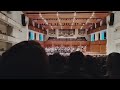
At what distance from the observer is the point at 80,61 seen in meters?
1.62

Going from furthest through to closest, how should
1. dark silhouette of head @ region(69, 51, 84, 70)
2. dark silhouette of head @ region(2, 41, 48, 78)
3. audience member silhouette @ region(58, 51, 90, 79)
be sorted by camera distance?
1. dark silhouette of head @ region(69, 51, 84, 70)
2. audience member silhouette @ region(58, 51, 90, 79)
3. dark silhouette of head @ region(2, 41, 48, 78)

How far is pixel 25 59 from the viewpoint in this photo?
1204mm

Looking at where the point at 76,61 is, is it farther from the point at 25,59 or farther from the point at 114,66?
the point at 25,59

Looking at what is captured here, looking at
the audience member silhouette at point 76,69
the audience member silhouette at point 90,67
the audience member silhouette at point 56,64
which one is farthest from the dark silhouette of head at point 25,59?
the audience member silhouette at point 90,67

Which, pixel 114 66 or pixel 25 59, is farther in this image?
pixel 114 66

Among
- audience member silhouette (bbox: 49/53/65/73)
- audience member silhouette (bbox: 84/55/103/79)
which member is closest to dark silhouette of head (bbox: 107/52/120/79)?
audience member silhouette (bbox: 84/55/103/79)

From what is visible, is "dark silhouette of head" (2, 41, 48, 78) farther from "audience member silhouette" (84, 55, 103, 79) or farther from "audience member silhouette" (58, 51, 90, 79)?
"audience member silhouette" (84, 55, 103, 79)

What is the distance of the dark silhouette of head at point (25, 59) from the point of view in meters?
1.17

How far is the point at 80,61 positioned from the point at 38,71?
509mm

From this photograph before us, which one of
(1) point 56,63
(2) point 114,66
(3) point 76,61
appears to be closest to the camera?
(2) point 114,66

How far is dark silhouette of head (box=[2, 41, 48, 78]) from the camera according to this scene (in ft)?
3.84

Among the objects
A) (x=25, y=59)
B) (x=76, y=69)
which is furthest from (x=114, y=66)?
(x=25, y=59)

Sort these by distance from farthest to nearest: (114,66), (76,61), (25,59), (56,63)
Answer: (56,63) < (76,61) < (114,66) < (25,59)

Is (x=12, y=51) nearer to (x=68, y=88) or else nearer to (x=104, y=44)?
(x=68, y=88)
